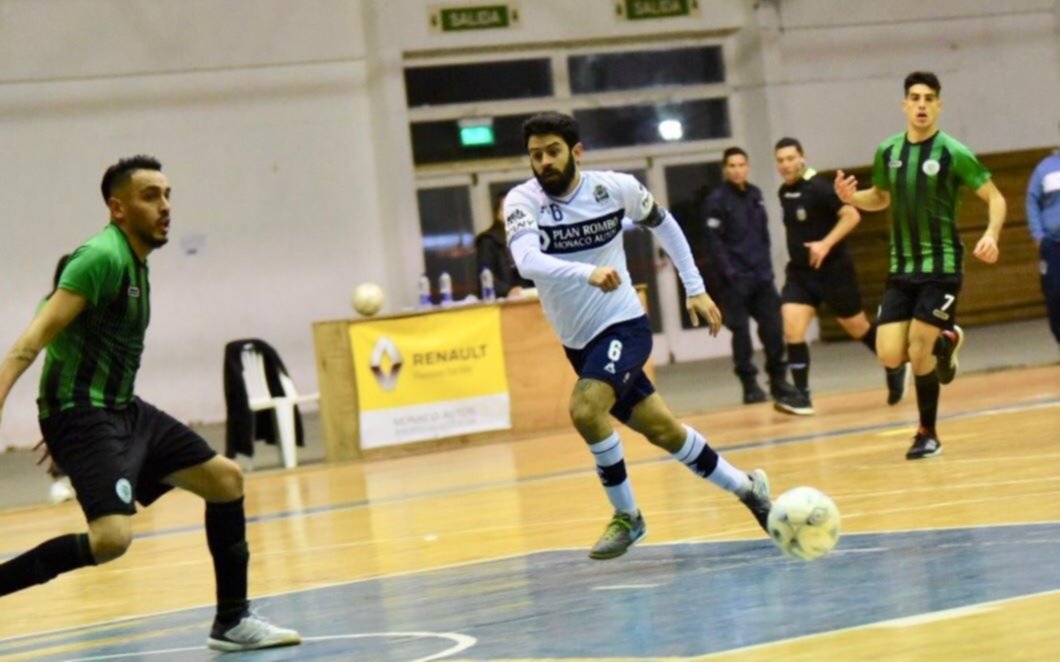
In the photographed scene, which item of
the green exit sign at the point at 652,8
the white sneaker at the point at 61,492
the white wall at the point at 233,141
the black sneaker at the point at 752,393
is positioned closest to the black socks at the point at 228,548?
the white sneaker at the point at 61,492

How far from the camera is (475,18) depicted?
22.6 meters

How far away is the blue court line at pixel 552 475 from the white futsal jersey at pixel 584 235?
12.7 ft

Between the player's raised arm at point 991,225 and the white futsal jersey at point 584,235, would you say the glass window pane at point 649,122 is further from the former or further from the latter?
the white futsal jersey at point 584,235

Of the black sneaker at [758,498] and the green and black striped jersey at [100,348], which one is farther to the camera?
the black sneaker at [758,498]

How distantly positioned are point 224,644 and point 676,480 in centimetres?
462

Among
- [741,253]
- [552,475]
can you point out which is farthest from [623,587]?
[741,253]

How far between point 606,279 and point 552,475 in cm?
503

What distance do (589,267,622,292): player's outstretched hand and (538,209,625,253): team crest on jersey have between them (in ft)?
2.40

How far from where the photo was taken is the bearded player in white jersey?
7555 millimetres

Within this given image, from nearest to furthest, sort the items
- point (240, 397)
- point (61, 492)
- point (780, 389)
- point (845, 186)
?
1. point (845, 186)
2. point (61, 492)
3. point (780, 389)
4. point (240, 397)

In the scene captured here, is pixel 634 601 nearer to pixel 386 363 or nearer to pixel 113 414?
pixel 113 414

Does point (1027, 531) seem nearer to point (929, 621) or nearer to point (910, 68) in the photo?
point (929, 621)

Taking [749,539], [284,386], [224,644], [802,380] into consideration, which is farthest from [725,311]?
[224,644]

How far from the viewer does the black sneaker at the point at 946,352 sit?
1051cm
